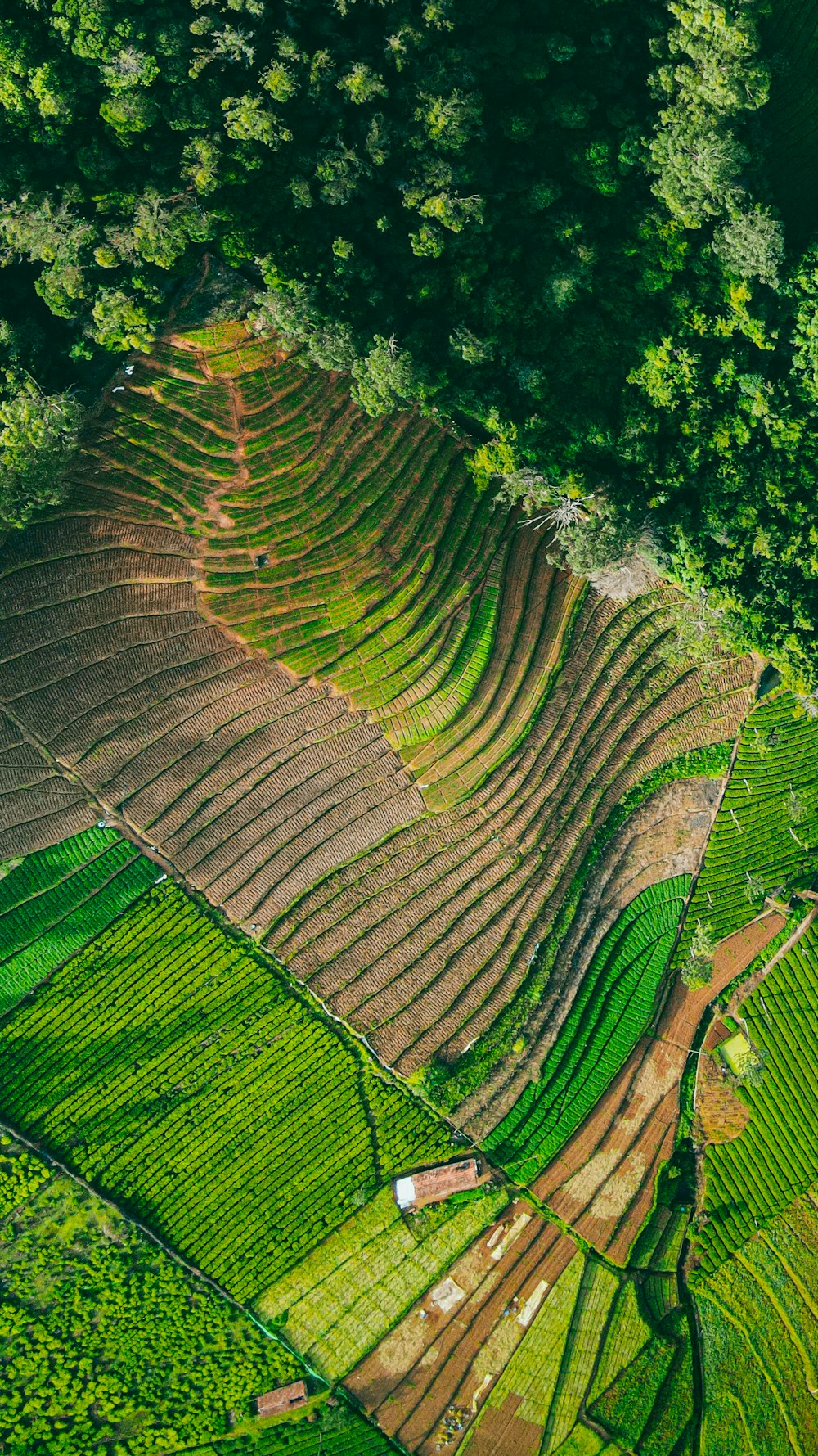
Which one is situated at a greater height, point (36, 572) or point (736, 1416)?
point (36, 572)

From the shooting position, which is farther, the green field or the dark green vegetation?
the green field

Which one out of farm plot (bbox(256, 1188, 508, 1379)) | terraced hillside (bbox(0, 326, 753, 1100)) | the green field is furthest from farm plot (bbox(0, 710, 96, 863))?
the green field

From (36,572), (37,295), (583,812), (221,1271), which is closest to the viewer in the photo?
(37,295)

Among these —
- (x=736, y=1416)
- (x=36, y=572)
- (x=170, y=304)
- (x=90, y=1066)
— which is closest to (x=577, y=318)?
(x=170, y=304)

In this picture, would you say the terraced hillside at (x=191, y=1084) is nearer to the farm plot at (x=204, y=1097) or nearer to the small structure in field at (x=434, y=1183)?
the farm plot at (x=204, y=1097)

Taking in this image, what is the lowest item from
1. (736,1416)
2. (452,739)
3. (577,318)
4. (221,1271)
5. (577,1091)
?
(221,1271)

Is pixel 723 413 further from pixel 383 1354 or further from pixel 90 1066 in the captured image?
pixel 383 1354

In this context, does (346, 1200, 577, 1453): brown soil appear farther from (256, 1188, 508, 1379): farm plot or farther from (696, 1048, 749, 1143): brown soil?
(696, 1048, 749, 1143): brown soil
